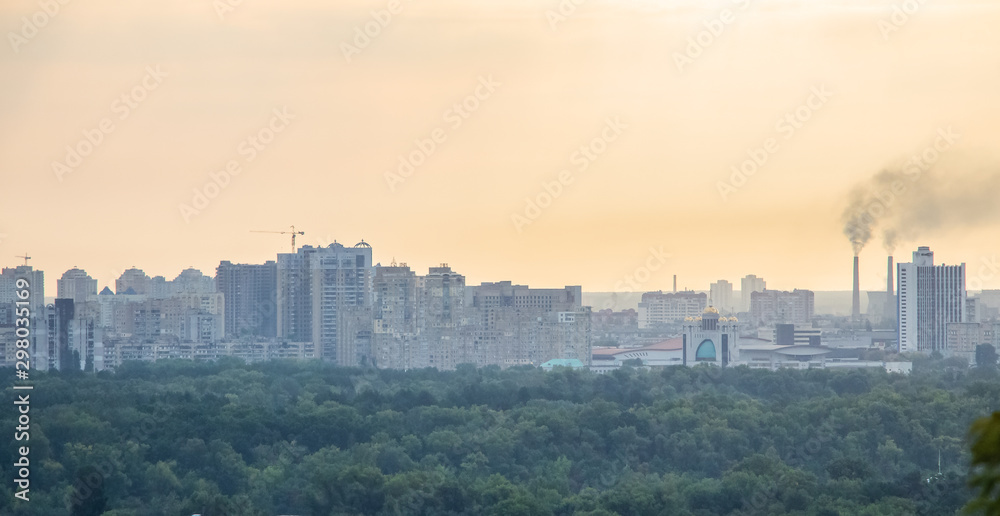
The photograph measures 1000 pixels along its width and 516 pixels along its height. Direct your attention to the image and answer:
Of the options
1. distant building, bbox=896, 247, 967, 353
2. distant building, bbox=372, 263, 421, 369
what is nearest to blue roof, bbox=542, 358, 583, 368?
distant building, bbox=372, 263, 421, 369

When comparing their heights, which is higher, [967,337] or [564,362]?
[967,337]

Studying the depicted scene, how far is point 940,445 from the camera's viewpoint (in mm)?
31484

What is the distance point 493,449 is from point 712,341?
40.5 meters

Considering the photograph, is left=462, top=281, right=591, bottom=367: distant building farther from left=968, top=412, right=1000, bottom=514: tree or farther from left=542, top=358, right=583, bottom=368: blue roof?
left=968, top=412, right=1000, bottom=514: tree

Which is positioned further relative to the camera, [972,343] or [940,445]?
[972,343]

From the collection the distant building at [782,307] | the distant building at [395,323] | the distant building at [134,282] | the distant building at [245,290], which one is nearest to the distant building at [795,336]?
the distant building at [782,307]

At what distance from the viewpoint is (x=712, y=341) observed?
69.8 metres

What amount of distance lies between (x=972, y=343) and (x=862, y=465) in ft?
175

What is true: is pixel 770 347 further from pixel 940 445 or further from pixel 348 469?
pixel 348 469

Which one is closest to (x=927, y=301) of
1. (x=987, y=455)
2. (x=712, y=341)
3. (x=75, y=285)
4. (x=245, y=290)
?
(x=712, y=341)

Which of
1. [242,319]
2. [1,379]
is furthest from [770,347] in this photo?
[1,379]

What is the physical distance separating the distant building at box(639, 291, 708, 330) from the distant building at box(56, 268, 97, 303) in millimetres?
46315

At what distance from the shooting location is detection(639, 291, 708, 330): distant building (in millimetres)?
119894

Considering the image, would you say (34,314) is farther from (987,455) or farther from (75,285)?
(987,455)
